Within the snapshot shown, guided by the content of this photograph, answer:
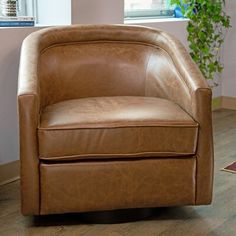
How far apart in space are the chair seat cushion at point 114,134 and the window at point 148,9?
5.74 feet

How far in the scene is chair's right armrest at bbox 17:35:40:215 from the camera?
1.75m

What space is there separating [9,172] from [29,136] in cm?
72

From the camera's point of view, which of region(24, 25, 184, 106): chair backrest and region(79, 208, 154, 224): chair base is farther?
region(24, 25, 184, 106): chair backrest

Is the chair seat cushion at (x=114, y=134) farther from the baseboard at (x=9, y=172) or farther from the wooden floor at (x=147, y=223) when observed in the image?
the baseboard at (x=9, y=172)

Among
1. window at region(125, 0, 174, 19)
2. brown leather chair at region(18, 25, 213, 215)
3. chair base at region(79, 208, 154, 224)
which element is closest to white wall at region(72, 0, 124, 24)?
brown leather chair at region(18, 25, 213, 215)

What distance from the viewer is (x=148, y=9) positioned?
3670 millimetres

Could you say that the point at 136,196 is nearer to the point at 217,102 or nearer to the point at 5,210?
the point at 5,210

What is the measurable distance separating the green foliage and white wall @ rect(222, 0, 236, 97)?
23 cm

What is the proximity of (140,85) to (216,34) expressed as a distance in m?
1.76

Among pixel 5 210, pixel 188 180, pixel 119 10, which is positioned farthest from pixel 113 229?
pixel 119 10

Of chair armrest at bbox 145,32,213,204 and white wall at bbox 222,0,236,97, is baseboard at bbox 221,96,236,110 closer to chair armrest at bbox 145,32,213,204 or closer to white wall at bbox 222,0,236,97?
white wall at bbox 222,0,236,97

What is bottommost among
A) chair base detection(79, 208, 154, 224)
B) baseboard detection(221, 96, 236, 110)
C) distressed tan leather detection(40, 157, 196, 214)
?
baseboard detection(221, 96, 236, 110)

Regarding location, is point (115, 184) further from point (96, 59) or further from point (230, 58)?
point (230, 58)

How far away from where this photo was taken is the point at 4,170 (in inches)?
94.7
